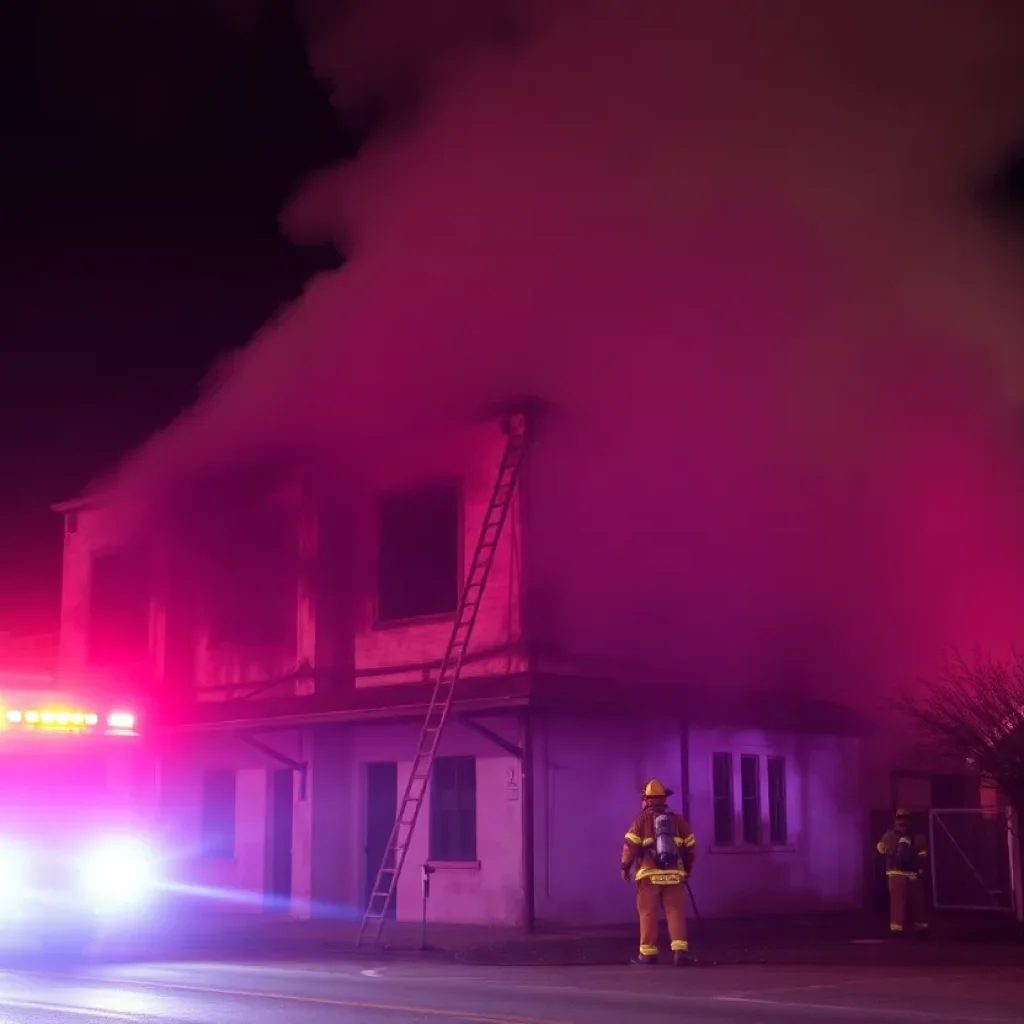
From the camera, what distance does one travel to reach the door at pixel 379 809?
1834 cm

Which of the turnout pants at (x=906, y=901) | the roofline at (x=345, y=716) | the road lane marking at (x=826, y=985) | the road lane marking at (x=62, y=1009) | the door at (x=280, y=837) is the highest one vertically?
the roofline at (x=345, y=716)

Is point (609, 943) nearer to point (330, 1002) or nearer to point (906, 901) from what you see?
point (906, 901)

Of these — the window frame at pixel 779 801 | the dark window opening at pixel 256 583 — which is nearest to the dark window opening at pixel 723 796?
the window frame at pixel 779 801

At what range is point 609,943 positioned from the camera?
14367mm

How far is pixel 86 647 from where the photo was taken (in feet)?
73.7

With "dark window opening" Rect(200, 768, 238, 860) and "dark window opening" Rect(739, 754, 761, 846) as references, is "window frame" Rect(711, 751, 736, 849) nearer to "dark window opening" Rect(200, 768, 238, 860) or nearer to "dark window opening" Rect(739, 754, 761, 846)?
"dark window opening" Rect(739, 754, 761, 846)

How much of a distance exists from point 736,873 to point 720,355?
6.47 meters

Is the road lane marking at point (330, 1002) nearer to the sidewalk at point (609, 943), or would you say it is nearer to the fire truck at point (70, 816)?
the fire truck at point (70, 816)

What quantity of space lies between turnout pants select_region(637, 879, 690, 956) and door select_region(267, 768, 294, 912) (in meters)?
7.99

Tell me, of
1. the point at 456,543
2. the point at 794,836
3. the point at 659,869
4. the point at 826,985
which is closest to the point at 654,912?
the point at 659,869

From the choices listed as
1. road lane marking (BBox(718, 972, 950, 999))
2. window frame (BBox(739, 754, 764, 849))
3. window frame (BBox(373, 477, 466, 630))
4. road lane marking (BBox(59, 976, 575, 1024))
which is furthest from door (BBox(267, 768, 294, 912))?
road lane marking (BBox(718, 972, 950, 999))

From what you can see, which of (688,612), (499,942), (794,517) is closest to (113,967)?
(499,942)

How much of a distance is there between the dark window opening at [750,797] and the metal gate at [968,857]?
84.8 inches

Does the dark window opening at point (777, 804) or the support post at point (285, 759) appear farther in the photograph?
the dark window opening at point (777, 804)
